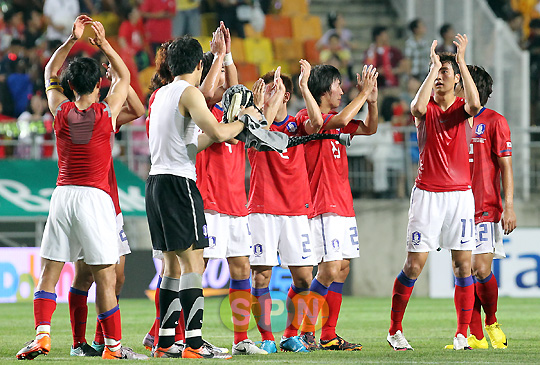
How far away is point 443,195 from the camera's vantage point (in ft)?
24.9

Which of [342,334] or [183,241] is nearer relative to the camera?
[183,241]

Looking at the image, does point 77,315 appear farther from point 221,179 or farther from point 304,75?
point 304,75

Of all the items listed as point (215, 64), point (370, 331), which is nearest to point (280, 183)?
point (215, 64)

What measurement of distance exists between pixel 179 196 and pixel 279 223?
4.35 ft

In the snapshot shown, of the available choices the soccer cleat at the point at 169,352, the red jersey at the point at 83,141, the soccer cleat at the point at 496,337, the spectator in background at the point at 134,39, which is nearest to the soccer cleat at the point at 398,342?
the soccer cleat at the point at 496,337

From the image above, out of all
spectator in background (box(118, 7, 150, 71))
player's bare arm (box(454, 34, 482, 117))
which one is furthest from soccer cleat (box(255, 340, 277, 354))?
spectator in background (box(118, 7, 150, 71))

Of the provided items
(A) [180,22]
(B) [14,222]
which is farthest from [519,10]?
(B) [14,222]

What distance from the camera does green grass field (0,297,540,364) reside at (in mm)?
6723

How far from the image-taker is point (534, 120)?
16438 mm

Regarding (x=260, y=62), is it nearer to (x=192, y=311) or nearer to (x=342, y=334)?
(x=342, y=334)

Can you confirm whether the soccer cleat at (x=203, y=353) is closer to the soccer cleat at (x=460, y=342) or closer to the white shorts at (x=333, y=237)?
the white shorts at (x=333, y=237)

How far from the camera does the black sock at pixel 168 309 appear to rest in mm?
6418

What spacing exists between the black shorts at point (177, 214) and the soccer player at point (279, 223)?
1097 millimetres

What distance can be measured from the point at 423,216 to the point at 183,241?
2243mm
